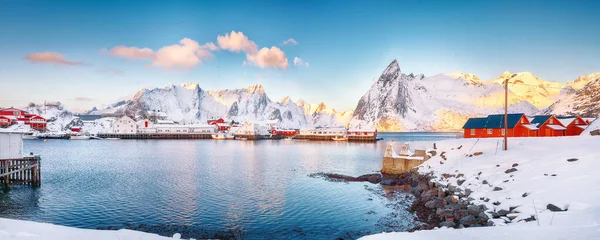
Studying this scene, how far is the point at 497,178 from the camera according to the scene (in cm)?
2194

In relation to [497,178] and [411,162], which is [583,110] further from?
[497,178]

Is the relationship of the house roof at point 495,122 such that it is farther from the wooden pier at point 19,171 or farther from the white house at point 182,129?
the white house at point 182,129

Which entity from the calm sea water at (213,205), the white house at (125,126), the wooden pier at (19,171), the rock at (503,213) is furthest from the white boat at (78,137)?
the rock at (503,213)

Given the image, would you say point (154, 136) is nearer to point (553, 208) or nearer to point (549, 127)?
point (549, 127)

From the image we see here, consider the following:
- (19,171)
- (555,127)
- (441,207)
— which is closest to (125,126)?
(19,171)

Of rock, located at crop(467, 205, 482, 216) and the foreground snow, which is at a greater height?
the foreground snow

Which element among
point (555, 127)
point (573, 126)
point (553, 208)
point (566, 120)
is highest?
point (566, 120)

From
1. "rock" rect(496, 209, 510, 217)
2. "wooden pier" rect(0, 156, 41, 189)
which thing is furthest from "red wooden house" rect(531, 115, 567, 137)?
"wooden pier" rect(0, 156, 41, 189)

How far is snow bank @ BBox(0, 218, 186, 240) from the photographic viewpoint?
31.8ft

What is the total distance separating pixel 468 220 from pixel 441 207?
4430 mm

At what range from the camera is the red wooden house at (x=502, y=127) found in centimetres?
5022

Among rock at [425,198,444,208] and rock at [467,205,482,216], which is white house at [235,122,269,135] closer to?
rock at [425,198,444,208]

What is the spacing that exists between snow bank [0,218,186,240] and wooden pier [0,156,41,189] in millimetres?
25902

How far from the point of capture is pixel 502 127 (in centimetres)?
4997
